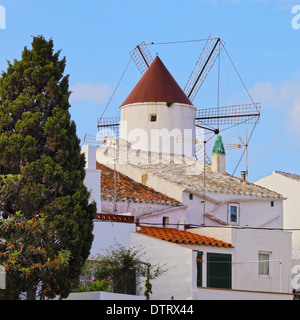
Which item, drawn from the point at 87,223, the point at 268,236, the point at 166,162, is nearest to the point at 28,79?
the point at 87,223

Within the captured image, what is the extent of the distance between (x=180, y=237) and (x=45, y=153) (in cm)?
1024

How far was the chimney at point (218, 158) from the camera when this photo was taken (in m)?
46.6

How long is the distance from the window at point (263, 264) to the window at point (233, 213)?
471 centimetres

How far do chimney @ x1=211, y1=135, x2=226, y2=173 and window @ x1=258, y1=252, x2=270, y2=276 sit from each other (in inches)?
359

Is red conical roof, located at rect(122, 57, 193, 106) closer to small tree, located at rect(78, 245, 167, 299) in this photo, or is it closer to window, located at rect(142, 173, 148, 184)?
window, located at rect(142, 173, 148, 184)

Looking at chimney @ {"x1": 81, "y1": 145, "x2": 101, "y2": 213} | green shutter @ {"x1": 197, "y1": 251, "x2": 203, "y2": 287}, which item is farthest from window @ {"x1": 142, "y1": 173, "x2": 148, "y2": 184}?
green shutter @ {"x1": 197, "y1": 251, "x2": 203, "y2": 287}

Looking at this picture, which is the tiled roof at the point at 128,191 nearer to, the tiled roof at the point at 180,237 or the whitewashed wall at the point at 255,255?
the tiled roof at the point at 180,237

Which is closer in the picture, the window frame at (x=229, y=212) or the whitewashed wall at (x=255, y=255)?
the whitewashed wall at (x=255, y=255)

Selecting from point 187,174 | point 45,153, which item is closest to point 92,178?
point 45,153

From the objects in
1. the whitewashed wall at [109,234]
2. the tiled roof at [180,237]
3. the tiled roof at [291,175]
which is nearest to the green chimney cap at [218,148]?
the tiled roof at [291,175]

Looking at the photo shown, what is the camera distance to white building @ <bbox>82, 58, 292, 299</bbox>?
3441 cm

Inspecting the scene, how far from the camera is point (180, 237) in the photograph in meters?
36.8

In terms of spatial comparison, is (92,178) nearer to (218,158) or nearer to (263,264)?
(263,264)

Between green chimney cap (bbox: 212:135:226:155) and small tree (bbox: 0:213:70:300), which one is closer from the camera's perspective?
small tree (bbox: 0:213:70:300)
